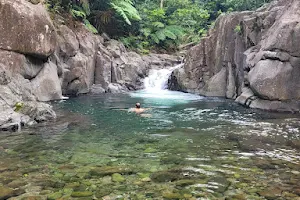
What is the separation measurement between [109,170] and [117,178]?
1.20 feet

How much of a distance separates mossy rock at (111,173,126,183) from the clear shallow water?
0.01 metres

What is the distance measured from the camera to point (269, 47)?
13.0m

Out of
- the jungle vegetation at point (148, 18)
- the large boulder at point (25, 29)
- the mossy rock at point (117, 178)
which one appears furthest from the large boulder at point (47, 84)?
the mossy rock at point (117, 178)

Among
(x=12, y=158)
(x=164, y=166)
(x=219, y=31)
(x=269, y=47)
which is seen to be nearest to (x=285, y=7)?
(x=269, y=47)

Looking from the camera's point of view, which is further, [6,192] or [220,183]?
[220,183]

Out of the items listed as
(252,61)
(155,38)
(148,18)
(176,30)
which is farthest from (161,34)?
(252,61)

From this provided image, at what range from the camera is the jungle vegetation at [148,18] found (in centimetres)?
2145

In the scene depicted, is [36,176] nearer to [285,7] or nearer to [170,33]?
[285,7]

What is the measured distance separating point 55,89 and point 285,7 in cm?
1142

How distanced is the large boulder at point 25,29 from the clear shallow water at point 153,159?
4598mm

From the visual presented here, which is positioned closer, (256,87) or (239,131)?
(239,131)

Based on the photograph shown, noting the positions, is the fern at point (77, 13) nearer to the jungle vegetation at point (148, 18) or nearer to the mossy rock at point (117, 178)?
the jungle vegetation at point (148, 18)

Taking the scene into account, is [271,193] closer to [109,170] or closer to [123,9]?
[109,170]

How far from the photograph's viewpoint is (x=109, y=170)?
4871 mm
